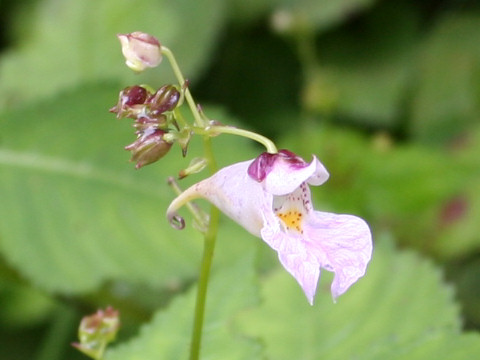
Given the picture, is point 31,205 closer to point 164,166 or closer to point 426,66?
point 164,166

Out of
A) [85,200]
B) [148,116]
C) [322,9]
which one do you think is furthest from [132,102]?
[322,9]

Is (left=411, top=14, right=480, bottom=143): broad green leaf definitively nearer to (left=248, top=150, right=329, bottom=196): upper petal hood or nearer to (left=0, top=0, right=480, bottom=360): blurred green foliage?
(left=0, top=0, right=480, bottom=360): blurred green foliage

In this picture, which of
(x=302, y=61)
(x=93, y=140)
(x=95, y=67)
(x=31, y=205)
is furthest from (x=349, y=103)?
(x=31, y=205)

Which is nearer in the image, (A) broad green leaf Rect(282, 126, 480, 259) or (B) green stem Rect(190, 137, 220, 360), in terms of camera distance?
(B) green stem Rect(190, 137, 220, 360)

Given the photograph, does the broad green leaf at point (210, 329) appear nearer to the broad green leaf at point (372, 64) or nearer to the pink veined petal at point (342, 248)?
the pink veined petal at point (342, 248)

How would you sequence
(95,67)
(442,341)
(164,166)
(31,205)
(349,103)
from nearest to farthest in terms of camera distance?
(442,341) → (31,205) → (164,166) → (95,67) → (349,103)

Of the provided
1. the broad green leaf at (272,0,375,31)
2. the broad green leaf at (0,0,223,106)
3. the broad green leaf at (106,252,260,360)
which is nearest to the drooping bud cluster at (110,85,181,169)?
the broad green leaf at (106,252,260,360)

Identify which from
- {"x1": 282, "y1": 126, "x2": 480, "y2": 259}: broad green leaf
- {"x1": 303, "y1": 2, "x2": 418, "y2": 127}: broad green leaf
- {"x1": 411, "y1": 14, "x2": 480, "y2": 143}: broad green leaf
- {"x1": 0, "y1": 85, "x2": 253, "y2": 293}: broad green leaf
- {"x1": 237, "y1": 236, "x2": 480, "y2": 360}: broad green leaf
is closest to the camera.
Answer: {"x1": 237, "y1": 236, "x2": 480, "y2": 360}: broad green leaf

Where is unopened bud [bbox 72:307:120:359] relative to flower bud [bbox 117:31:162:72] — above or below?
below
